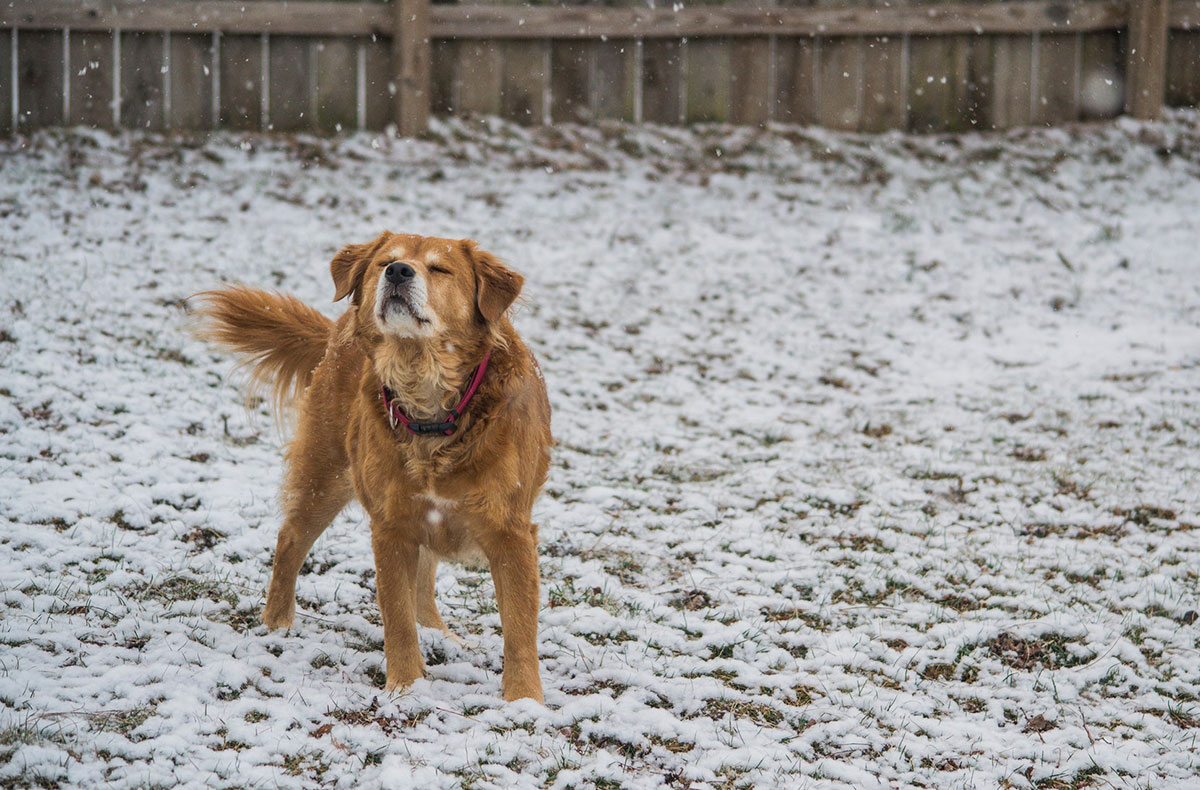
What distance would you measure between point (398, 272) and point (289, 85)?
24.7 feet

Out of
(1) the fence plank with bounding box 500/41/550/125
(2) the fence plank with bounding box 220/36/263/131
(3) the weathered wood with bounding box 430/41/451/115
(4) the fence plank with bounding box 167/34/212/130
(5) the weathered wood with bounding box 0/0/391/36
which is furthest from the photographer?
(1) the fence plank with bounding box 500/41/550/125

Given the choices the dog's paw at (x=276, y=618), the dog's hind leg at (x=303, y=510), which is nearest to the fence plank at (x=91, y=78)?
the dog's hind leg at (x=303, y=510)

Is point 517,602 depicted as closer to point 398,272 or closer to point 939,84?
point 398,272

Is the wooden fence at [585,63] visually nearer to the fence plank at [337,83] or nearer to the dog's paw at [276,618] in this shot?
the fence plank at [337,83]

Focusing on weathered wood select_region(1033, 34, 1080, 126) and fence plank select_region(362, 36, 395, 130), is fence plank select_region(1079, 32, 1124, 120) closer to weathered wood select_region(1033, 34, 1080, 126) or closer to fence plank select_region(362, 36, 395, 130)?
weathered wood select_region(1033, 34, 1080, 126)

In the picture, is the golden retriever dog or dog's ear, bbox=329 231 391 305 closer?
the golden retriever dog

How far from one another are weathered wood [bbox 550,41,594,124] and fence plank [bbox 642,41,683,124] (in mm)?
573

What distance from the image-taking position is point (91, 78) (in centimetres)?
925

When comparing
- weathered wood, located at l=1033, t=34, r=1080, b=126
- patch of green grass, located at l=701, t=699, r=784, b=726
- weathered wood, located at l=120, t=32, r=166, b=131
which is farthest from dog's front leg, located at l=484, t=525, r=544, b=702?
weathered wood, located at l=1033, t=34, r=1080, b=126

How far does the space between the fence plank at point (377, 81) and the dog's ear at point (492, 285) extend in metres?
7.19

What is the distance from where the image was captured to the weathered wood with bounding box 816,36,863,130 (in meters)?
10.3

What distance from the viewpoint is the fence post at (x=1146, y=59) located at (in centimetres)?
1022

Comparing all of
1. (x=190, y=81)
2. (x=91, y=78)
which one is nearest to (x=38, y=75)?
(x=91, y=78)

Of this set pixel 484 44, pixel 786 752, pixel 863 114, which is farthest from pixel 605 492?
pixel 863 114
